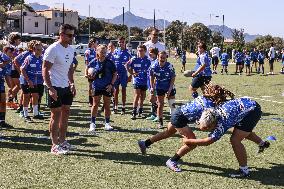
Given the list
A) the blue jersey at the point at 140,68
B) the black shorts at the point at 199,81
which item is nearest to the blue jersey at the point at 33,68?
the blue jersey at the point at 140,68

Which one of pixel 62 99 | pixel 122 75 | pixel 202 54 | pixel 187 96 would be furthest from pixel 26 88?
pixel 187 96

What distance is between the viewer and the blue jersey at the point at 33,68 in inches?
444

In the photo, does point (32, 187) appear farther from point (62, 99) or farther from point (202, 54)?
point (202, 54)

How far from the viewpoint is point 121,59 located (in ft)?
43.2

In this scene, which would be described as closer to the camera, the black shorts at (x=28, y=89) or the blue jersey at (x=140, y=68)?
the black shorts at (x=28, y=89)

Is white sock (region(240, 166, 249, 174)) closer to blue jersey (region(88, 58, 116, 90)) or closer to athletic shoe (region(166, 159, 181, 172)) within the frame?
athletic shoe (region(166, 159, 181, 172))

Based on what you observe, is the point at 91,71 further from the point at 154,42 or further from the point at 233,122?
the point at 233,122

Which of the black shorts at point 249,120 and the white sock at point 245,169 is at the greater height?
the black shorts at point 249,120

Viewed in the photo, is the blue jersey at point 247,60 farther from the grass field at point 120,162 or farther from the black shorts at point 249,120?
the black shorts at point 249,120

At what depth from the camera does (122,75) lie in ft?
43.3

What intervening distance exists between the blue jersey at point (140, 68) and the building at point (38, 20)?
275ft

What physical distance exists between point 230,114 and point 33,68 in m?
6.41

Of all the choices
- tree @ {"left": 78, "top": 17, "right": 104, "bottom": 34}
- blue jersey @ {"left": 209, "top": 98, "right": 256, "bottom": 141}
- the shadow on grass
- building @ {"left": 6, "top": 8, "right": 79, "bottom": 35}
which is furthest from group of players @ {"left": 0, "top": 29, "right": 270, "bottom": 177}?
tree @ {"left": 78, "top": 17, "right": 104, "bottom": 34}

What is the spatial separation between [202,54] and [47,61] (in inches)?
228
